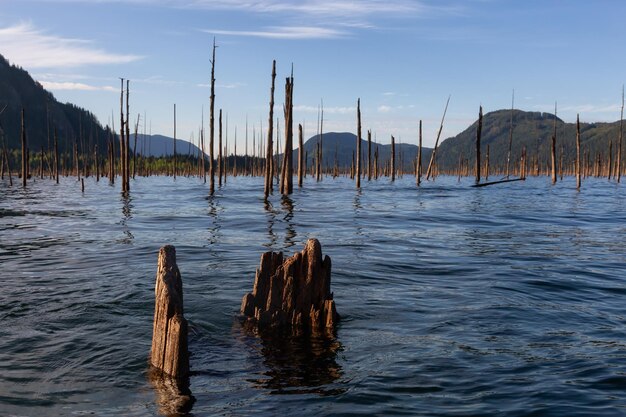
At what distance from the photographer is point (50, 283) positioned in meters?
11.4

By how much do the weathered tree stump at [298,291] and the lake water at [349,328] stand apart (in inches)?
15.5

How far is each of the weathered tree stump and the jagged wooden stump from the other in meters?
1.77

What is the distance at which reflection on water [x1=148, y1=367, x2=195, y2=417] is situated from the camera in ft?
18.4

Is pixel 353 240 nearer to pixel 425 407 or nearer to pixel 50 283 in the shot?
pixel 50 283

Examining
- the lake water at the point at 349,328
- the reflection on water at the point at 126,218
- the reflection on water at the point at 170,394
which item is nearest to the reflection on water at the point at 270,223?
the lake water at the point at 349,328

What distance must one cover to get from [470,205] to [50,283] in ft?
82.3

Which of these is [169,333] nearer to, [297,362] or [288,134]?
[297,362]

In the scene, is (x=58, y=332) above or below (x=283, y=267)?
below

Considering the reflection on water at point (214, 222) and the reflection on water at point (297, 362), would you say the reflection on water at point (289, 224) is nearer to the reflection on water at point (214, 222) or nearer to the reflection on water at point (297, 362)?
the reflection on water at point (214, 222)

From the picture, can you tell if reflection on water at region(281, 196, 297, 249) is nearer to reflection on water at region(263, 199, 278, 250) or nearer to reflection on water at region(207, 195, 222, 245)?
reflection on water at region(263, 199, 278, 250)

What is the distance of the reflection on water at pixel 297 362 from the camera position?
6.23 m

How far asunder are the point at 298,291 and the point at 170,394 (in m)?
2.72

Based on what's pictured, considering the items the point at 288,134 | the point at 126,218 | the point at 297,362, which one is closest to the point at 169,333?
the point at 297,362

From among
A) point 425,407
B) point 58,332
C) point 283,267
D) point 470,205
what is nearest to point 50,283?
point 58,332
